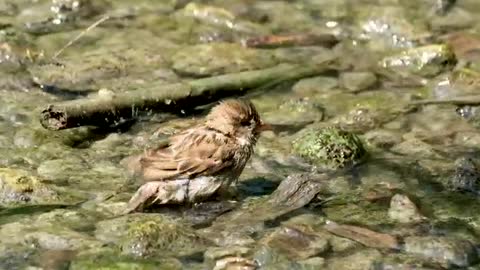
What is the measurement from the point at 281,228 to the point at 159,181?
0.74m

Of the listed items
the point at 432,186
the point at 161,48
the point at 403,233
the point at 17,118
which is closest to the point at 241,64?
the point at 161,48

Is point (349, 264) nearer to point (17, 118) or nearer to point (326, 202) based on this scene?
point (326, 202)

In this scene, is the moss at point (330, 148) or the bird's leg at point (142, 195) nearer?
the bird's leg at point (142, 195)

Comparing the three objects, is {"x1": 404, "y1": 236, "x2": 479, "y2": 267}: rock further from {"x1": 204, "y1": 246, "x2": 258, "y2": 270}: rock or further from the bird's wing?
the bird's wing

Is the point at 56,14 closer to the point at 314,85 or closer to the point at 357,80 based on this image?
the point at 314,85

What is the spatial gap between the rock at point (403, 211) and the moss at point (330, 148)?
0.67 m

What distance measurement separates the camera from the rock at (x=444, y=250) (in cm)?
570

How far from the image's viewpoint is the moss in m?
7.04

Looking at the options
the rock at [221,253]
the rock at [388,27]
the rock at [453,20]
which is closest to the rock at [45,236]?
the rock at [221,253]

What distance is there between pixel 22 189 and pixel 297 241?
5.08 feet

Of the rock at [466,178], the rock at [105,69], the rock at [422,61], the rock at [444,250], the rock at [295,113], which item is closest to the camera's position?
the rock at [444,250]

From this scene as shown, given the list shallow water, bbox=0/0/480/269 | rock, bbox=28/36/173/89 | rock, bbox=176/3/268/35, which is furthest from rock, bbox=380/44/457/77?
rock, bbox=28/36/173/89

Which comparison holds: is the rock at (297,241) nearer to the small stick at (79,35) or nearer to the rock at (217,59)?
the rock at (217,59)

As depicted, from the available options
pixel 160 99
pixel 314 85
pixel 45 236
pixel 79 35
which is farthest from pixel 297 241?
pixel 79 35
